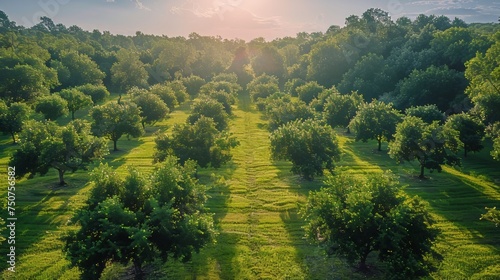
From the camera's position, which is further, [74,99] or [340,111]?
[74,99]

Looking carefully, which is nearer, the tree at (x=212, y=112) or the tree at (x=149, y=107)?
the tree at (x=212, y=112)

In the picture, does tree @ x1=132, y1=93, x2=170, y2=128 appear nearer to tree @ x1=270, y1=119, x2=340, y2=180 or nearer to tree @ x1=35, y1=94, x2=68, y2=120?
tree @ x1=35, y1=94, x2=68, y2=120

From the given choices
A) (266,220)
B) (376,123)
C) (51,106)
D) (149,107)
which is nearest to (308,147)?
(266,220)

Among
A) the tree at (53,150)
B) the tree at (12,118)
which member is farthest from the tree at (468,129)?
the tree at (12,118)

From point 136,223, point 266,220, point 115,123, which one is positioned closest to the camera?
point 136,223

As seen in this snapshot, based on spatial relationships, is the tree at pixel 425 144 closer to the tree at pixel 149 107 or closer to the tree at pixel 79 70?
the tree at pixel 149 107

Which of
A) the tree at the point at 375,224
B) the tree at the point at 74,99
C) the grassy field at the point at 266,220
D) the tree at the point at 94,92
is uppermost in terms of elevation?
the tree at the point at 94,92

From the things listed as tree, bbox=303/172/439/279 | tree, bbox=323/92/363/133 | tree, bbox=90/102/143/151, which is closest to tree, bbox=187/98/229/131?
tree, bbox=90/102/143/151

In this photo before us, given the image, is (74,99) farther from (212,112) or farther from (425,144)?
(425,144)
